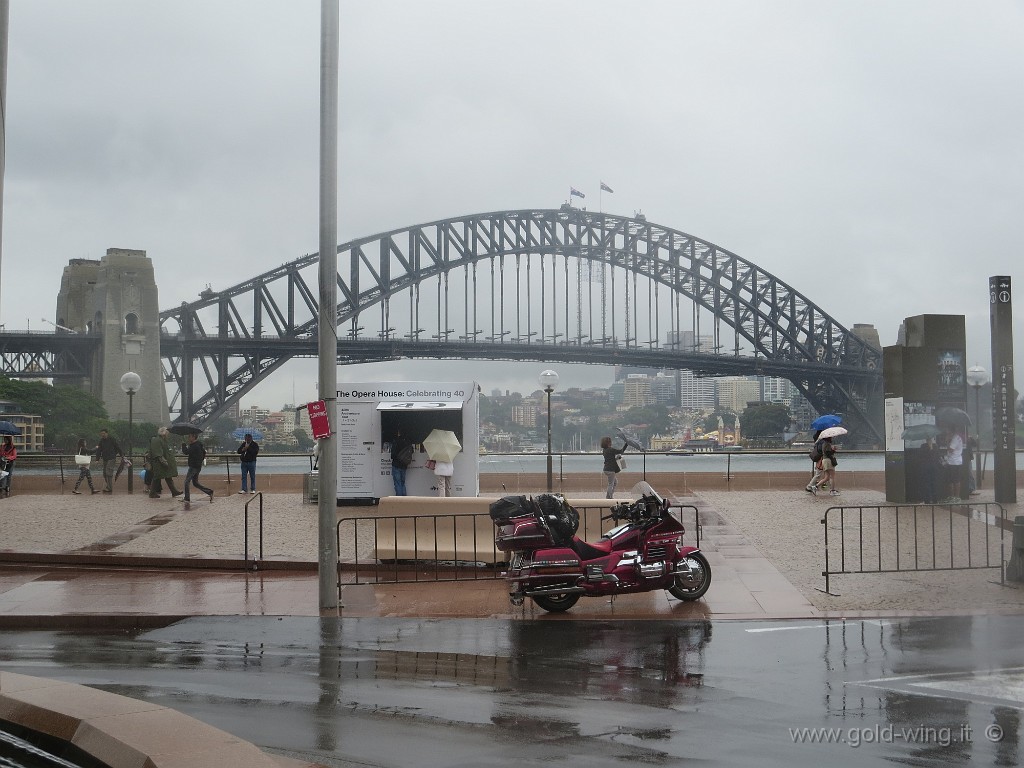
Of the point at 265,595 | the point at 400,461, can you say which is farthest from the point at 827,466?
the point at 265,595

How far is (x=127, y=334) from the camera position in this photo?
192 feet

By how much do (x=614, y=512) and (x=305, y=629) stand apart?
10.6 feet

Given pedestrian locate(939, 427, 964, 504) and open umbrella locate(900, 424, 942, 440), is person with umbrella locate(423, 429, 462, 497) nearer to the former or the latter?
open umbrella locate(900, 424, 942, 440)

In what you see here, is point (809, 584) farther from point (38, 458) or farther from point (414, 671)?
point (38, 458)

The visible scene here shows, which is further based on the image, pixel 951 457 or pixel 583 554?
pixel 951 457

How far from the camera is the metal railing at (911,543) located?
11.8 metres

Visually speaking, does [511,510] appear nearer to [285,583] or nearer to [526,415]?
[285,583]

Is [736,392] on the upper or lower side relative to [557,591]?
upper

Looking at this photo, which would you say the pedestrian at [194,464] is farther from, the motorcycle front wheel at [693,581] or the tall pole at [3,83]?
the tall pole at [3,83]

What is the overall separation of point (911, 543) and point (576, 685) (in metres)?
9.31

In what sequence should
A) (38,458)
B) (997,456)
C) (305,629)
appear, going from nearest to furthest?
(305,629)
(997,456)
(38,458)

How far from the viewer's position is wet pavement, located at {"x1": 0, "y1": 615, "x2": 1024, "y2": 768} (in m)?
5.67

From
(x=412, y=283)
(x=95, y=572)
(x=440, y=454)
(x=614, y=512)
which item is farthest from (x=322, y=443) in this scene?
(x=412, y=283)

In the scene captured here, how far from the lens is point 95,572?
13305mm
